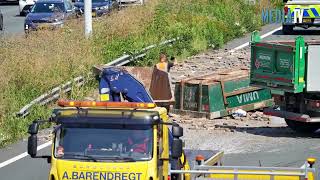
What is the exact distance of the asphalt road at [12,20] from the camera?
41088mm

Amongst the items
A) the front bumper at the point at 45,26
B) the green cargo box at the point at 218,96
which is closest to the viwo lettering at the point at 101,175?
the green cargo box at the point at 218,96

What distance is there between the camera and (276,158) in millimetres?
17797

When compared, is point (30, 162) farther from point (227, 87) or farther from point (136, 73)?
point (227, 87)

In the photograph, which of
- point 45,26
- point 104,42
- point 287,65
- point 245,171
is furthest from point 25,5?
point 245,171

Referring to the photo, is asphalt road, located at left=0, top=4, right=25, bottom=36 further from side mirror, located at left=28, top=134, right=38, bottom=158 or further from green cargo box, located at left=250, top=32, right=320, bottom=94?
side mirror, located at left=28, top=134, right=38, bottom=158

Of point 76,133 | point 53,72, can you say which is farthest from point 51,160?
Answer: point 53,72

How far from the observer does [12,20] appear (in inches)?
1860

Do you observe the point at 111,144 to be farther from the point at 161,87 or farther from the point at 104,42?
the point at 104,42

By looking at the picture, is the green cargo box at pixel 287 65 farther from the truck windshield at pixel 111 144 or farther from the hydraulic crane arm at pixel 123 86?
the truck windshield at pixel 111 144

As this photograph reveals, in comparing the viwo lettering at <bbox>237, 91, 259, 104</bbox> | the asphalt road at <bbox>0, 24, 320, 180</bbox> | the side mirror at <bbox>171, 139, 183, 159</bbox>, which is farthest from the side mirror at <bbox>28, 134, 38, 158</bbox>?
the viwo lettering at <bbox>237, 91, 259, 104</bbox>

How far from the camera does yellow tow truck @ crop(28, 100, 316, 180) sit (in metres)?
11.1

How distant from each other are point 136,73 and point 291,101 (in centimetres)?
410

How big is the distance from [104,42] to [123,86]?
537 inches

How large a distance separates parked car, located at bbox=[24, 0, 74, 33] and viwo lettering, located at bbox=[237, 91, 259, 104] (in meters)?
12.8
